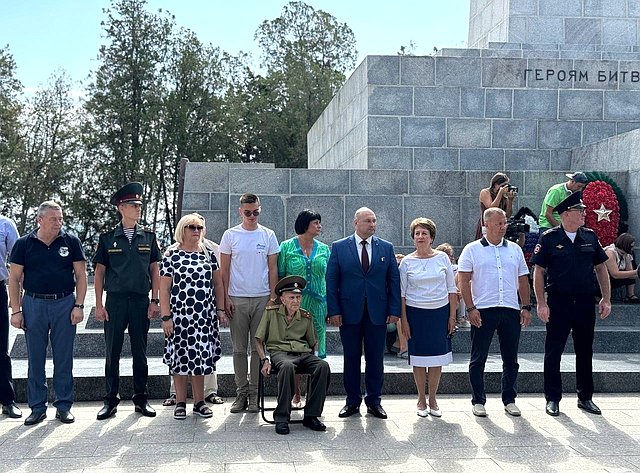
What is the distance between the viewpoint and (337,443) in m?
5.68

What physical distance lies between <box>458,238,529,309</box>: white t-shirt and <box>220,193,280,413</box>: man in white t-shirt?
164cm

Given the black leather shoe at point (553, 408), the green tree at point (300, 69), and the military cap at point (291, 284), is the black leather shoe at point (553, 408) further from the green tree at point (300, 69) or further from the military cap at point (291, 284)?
the green tree at point (300, 69)

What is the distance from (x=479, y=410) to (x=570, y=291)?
1.24 metres

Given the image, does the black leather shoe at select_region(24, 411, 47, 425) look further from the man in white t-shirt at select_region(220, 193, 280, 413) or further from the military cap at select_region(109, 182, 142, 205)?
the military cap at select_region(109, 182, 142, 205)

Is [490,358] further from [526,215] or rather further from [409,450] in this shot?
[409,450]

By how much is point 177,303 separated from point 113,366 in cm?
74

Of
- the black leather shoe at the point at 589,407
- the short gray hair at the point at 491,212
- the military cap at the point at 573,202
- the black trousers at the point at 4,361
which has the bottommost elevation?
the black leather shoe at the point at 589,407

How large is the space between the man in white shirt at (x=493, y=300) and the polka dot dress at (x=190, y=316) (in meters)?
2.11

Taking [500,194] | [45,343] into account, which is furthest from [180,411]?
[500,194]

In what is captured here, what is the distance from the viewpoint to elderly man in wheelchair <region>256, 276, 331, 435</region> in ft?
19.9

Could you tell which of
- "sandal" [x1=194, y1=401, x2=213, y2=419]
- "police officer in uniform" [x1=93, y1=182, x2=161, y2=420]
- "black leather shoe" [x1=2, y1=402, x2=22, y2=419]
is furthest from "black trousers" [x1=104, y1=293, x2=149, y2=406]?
"black leather shoe" [x1=2, y1=402, x2=22, y2=419]

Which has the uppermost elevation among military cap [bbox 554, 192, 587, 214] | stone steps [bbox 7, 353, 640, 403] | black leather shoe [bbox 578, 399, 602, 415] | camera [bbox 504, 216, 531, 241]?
military cap [bbox 554, 192, 587, 214]

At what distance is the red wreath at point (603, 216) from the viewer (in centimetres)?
1042

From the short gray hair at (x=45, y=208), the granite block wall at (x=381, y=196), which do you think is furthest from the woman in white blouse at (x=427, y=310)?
the granite block wall at (x=381, y=196)
